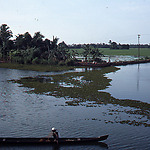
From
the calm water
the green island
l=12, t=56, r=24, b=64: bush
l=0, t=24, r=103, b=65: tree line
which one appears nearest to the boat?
the calm water

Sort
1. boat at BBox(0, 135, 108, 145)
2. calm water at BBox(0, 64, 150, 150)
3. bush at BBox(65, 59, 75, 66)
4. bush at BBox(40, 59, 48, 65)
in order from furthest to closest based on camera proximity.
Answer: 1. bush at BBox(65, 59, 75, 66)
2. bush at BBox(40, 59, 48, 65)
3. calm water at BBox(0, 64, 150, 150)
4. boat at BBox(0, 135, 108, 145)

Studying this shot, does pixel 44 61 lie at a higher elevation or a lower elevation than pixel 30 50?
lower

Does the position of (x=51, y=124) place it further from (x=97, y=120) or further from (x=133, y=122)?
(x=133, y=122)

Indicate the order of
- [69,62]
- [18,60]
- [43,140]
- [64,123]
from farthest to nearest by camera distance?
[18,60], [69,62], [64,123], [43,140]

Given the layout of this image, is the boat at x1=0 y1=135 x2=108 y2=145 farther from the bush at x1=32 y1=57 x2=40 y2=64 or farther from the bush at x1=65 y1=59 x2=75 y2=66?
the bush at x1=32 y1=57 x2=40 y2=64

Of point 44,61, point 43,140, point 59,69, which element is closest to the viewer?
point 43,140

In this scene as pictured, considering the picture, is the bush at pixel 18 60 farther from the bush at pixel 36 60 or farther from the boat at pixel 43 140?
the boat at pixel 43 140

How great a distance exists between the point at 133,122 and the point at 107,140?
6.52 m

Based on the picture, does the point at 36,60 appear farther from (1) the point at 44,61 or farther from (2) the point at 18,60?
(2) the point at 18,60

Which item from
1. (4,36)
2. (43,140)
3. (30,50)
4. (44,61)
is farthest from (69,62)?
(43,140)

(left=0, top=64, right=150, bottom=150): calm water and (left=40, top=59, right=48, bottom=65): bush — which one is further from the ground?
(left=40, top=59, right=48, bottom=65): bush

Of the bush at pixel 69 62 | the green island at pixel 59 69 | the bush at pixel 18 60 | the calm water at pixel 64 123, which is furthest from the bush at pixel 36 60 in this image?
the calm water at pixel 64 123

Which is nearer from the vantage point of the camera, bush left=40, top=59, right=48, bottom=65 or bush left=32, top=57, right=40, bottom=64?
bush left=40, top=59, right=48, bottom=65

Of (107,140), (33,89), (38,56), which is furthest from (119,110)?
(38,56)
